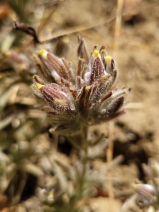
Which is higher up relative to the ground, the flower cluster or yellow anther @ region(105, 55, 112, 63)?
yellow anther @ region(105, 55, 112, 63)

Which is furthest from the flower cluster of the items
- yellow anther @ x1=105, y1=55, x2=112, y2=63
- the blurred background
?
the blurred background

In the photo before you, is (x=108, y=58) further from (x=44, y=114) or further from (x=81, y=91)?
(x=44, y=114)

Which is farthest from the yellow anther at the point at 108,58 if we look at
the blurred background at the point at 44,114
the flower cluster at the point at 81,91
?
the blurred background at the point at 44,114

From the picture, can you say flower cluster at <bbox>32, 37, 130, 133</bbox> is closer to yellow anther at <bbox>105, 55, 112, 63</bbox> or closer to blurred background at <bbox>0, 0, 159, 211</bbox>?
yellow anther at <bbox>105, 55, 112, 63</bbox>

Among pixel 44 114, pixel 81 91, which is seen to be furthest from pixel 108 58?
pixel 44 114

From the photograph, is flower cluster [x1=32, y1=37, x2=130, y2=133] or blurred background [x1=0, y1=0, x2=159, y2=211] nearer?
flower cluster [x1=32, y1=37, x2=130, y2=133]

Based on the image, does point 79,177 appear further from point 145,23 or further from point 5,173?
point 145,23

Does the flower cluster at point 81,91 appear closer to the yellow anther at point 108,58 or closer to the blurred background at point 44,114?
the yellow anther at point 108,58
